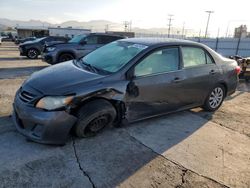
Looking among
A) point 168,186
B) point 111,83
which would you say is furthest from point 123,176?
point 111,83

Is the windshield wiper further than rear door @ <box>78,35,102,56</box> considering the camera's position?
No

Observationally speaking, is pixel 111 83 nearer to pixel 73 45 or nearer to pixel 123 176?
pixel 123 176

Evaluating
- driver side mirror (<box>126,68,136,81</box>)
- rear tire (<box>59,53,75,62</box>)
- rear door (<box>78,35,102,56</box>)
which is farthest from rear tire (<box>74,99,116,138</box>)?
rear door (<box>78,35,102,56</box>)

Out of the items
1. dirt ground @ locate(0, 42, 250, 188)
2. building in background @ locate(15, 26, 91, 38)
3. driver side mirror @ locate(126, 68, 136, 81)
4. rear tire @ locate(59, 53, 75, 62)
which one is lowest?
building in background @ locate(15, 26, 91, 38)

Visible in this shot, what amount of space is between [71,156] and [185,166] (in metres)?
1.60

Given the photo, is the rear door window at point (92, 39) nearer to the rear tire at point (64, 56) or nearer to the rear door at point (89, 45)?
the rear door at point (89, 45)

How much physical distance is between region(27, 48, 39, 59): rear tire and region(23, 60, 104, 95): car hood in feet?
37.9

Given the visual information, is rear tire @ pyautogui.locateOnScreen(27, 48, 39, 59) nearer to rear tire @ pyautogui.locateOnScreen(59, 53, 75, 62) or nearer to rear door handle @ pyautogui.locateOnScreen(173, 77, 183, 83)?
rear tire @ pyautogui.locateOnScreen(59, 53, 75, 62)

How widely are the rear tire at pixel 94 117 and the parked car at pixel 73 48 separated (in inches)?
287

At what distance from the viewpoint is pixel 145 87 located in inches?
168

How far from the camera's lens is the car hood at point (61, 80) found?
3.63 m

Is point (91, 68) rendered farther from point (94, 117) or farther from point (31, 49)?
point (31, 49)

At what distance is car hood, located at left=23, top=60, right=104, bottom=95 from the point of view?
363 centimetres

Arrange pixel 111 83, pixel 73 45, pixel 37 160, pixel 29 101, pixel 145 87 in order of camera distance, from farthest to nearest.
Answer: pixel 73 45
pixel 145 87
pixel 111 83
pixel 29 101
pixel 37 160
